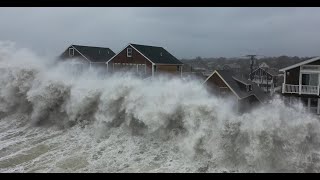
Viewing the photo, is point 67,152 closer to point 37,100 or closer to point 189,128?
point 189,128

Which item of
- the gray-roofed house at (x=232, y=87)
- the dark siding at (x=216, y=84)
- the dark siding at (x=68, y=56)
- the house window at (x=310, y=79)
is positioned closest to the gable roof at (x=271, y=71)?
the gray-roofed house at (x=232, y=87)

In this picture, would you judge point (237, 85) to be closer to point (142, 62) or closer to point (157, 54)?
point (142, 62)

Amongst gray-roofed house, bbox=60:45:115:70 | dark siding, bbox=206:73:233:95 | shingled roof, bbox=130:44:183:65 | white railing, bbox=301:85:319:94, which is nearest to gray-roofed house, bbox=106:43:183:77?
shingled roof, bbox=130:44:183:65

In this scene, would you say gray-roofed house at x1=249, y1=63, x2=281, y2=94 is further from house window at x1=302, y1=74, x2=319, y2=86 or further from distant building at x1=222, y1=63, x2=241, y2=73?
house window at x1=302, y1=74, x2=319, y2=86

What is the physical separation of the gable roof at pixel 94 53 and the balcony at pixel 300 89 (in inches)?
437

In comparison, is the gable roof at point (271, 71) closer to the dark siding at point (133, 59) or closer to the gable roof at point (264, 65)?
the gable roof at point (264, 65)

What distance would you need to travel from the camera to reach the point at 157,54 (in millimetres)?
20703

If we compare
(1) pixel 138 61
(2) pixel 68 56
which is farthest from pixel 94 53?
(1) pixel 138 61

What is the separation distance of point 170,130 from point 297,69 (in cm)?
898

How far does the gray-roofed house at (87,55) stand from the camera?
19898mm

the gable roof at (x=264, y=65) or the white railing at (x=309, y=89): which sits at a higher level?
the gable roof at (x=264, y=65)

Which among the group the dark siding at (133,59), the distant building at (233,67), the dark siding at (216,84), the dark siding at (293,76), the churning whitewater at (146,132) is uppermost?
the dark siding at (133,59)
